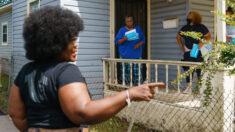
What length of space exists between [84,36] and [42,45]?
478 centimetres

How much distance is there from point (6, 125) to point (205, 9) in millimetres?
5686

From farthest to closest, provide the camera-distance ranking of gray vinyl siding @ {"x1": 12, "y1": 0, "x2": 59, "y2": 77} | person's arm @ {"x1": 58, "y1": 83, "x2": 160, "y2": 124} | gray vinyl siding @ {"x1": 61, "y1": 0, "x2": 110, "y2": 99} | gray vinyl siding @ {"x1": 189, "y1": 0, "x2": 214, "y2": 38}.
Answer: gray vinyl siding @ {"x1": 12, "y1": 0, "x2": 59, "y2": 77}, gray vinyl siding @ {"x1": 189, "y1": 0, "x2": 214, "y2": 38}, gray vinyl siding @ {"x1": 61, "y1": 0, "x2": 110, "y2": 99}, person's arm @ {"x1": 58, "y1": 83, "x2": 160, "y2": 124}

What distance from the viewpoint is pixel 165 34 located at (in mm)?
7082

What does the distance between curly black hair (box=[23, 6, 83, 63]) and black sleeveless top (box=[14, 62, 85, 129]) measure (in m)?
0.07

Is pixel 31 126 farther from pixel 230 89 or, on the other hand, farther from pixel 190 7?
pixel 190 7

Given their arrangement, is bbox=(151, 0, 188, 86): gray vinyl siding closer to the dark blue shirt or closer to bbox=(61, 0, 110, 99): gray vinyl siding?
the dark blue shirt

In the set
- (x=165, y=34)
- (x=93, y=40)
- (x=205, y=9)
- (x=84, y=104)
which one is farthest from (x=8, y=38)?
(x=84, y=104)

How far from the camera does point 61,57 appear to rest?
155 centimetres

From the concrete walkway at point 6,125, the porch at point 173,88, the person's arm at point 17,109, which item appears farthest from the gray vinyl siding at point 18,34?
the person's arm at point 17,109

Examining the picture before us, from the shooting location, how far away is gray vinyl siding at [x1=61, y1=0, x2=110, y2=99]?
6.21 m

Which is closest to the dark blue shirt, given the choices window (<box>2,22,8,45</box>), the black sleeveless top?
the black sleeveless top

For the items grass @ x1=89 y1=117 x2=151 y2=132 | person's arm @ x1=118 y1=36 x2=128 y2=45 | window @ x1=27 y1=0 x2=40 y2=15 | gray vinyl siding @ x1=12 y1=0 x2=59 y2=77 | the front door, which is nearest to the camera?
grass @ x1=89 y1=117 x2=151 y2=132

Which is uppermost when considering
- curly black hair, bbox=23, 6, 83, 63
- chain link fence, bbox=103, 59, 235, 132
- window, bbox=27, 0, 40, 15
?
window, bbox=27, 0, 40, 15

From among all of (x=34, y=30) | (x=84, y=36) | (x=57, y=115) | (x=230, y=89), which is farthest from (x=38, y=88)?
(x=84, y=36)
